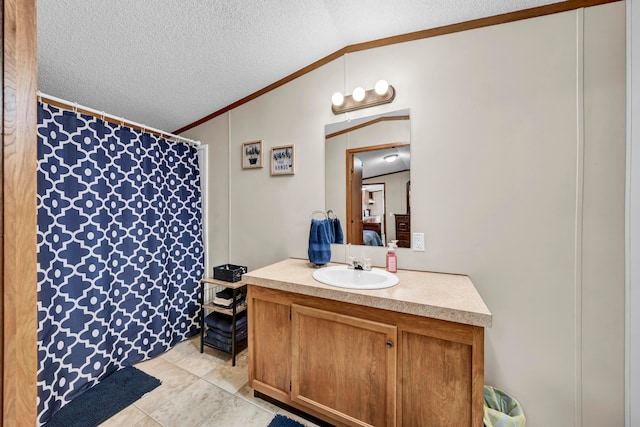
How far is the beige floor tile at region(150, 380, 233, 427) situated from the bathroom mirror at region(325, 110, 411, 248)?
4.47ft

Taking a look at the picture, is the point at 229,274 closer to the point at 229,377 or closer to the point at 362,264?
the point at 229,377

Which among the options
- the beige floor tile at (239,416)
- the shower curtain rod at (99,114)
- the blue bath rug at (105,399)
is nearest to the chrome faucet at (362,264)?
the beige floor tile at (239,416)

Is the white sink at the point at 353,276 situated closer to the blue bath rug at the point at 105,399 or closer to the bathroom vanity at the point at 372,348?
the bathroom vanity at the point at 372,348

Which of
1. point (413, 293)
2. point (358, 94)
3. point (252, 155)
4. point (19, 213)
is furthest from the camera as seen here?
point (252, 155)

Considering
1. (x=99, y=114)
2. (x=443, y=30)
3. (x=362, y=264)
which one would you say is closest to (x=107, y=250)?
(x=99, y=114)

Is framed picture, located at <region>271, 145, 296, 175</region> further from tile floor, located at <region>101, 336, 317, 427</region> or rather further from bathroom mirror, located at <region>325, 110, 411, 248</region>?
tile floor, located at <region>101, 336, 317, 427</region>

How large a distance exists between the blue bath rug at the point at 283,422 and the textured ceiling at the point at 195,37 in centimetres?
238

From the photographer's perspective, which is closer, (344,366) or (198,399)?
(344,366)

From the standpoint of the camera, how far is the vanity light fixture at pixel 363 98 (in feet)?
5.47

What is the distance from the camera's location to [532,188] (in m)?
1.38

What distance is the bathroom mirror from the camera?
5.52ft

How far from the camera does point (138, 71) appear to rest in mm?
1741

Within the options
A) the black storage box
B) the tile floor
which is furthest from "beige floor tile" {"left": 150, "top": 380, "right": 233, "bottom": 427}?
the black storage box

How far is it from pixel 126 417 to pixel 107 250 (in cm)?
107
